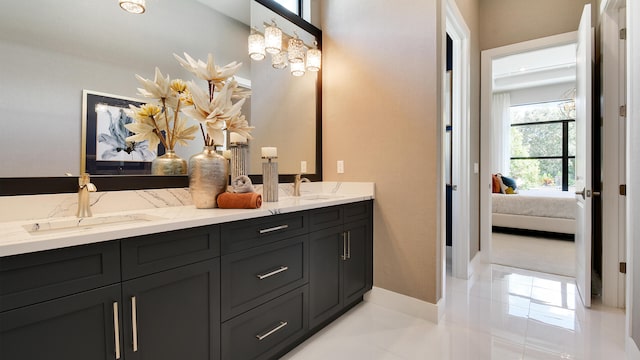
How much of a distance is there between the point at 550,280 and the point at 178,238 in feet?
11.2

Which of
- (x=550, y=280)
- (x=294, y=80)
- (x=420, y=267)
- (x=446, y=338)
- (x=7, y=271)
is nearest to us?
(x=7, y=271)

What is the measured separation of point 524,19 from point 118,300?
4319 millimetres

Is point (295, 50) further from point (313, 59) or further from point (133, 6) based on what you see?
point (133, 6)

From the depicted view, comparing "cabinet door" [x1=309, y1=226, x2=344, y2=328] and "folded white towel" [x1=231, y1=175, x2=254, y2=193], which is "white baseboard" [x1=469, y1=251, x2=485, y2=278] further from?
"folded white towel" [x1=231, y1=175, x2=254, y2=193]

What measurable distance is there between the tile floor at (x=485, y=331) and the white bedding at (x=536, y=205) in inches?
88.1

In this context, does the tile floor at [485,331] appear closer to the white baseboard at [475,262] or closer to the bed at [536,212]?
the white baseboard at [475,262]

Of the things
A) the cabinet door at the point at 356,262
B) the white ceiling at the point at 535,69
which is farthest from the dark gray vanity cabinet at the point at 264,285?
the white ceiling at the point at 535,69

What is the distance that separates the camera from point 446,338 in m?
1.92

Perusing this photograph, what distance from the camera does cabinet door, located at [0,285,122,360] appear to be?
82 centimetres

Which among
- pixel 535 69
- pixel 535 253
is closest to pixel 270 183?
pixel 535 253

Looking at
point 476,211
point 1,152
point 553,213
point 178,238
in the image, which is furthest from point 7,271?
point 553,213

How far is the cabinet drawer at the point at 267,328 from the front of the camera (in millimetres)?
1368

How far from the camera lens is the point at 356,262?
2.27m

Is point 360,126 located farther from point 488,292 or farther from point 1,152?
point 1,152
